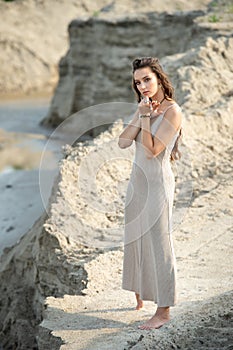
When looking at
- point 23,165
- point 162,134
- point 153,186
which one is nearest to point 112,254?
point 153,186

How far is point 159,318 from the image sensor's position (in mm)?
5012

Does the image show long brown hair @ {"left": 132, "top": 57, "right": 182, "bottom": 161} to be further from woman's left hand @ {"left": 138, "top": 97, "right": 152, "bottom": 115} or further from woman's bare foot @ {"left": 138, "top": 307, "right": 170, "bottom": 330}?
woman's bare foot @ {"left": 138, "top": 307, "right": 170, "bottom": 330}

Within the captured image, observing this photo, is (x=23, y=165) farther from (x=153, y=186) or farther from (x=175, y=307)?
(x=153, y=186)

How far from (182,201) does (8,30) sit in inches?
705

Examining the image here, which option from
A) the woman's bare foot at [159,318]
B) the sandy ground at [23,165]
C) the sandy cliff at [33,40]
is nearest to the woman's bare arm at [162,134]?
the woman's bare foot at [159,318]

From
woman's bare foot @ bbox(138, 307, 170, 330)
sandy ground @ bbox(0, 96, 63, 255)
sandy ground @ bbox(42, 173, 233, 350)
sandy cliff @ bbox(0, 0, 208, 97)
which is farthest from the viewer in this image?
sandy cliff @ bbox(0, 0, 208, 97)

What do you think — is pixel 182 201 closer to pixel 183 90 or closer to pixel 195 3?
pixel 183 90

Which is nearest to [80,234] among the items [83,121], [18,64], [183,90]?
[183,90]

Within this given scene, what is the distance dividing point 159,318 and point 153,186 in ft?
2.50

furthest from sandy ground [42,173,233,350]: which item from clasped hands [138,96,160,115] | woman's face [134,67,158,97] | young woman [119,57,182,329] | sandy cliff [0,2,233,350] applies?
woman's face [134,67,158,97]

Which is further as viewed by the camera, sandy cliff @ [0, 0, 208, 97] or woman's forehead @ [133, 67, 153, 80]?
sandy cliff @ [0, 0, 208, 97]

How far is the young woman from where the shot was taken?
491cm

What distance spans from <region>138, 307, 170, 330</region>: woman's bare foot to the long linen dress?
6cm

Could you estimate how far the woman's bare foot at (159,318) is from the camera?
4.96 m
